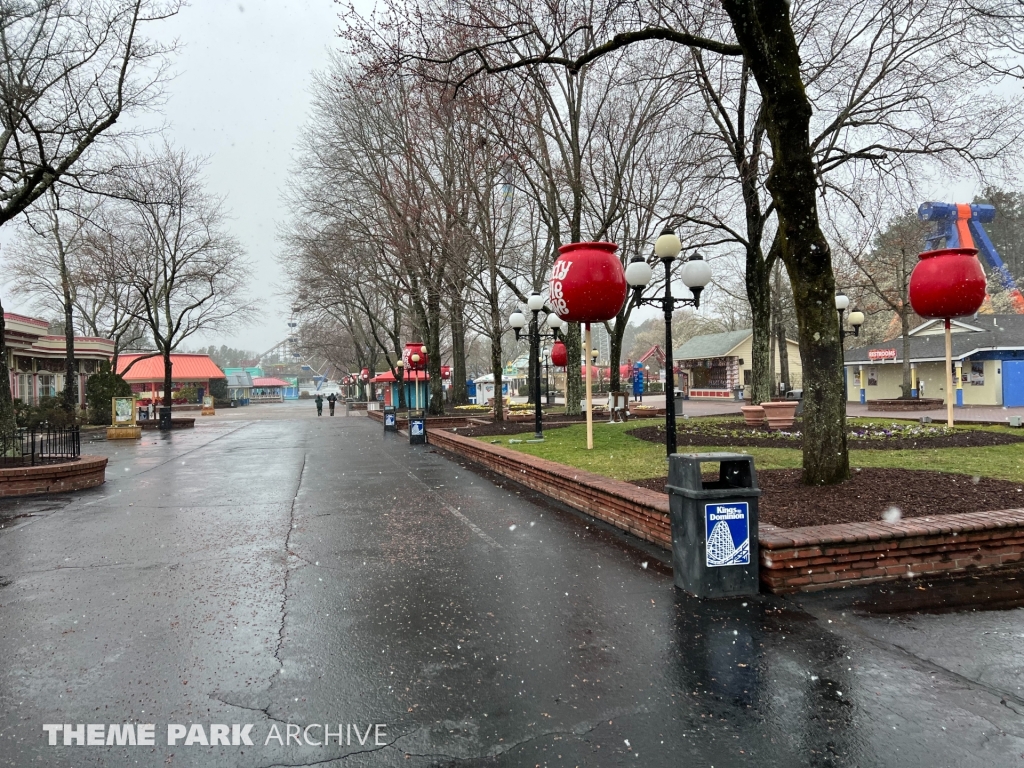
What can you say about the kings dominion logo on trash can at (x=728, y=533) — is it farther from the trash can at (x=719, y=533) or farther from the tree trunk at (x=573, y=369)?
the tree trunk at (x=573, y=369)

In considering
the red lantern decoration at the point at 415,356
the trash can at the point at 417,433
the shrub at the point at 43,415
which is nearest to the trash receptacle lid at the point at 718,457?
the trash can at the point at 417,433

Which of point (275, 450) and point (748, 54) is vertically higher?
point (748, 54)

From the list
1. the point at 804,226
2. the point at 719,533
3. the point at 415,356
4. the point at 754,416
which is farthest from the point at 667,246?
the point at 415,356

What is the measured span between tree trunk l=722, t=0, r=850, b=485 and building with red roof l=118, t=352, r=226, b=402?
216ft

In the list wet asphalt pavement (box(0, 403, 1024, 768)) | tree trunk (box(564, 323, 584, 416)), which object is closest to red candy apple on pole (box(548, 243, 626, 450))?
wet asphalt pavement (box(0, 403, 1024, 768))

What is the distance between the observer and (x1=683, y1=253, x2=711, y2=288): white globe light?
1102cm

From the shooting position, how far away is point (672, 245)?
10.3 metres

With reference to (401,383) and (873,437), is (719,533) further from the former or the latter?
(401,383)

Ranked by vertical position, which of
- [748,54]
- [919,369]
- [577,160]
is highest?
[577,160]

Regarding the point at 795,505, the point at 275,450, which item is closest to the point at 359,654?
the point at 795,505

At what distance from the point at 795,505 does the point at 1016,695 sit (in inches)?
130

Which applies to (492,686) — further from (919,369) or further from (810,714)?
(919,369)

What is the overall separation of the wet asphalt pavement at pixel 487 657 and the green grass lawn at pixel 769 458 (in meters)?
3.33

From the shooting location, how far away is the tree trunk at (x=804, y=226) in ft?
24.5
